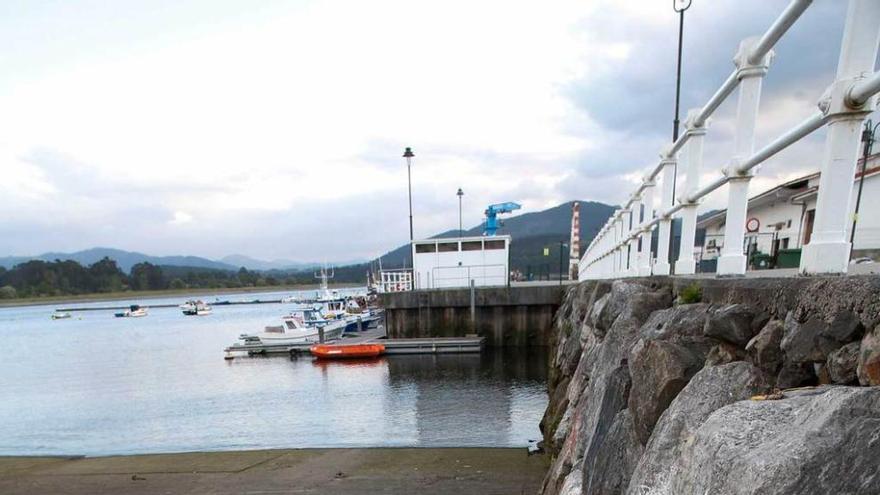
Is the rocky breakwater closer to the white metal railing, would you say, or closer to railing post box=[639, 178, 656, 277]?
the white metal railing

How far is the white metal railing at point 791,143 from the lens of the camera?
202 cm

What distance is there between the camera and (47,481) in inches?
451

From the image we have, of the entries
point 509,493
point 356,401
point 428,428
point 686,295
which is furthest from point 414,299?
point 686,295

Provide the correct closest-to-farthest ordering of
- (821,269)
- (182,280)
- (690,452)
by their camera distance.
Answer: (690,452) → (821,269) → (182,280)

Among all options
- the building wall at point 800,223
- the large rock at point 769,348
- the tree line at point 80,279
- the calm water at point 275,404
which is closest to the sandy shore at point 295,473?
the calm water at point 275,404

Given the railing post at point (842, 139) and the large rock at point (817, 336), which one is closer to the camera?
the large rock at point (817, 336)

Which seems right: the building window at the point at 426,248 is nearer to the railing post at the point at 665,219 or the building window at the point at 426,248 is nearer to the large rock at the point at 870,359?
the railing post at the point at 665,219

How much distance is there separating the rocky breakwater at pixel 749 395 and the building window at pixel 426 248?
924 inches

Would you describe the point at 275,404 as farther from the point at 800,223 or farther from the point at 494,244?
the point at 800,223

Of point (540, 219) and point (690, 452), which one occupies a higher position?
point (540, 219)

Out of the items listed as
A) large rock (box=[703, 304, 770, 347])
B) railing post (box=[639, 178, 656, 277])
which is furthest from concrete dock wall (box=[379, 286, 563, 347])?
large rock (box=[703, 304, 770, 347])

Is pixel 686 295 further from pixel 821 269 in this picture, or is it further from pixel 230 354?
pixel 230 354

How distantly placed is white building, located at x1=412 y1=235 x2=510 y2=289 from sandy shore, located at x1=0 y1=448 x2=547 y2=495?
15.0m

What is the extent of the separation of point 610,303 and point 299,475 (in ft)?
27.2
